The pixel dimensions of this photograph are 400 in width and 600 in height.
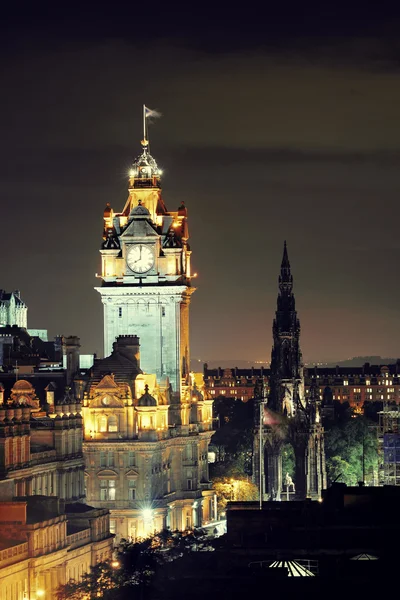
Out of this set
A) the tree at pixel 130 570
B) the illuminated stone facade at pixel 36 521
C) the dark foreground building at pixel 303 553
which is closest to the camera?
the dark foreground building at pixel 303 553

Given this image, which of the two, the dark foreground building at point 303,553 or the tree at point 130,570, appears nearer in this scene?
the dark foreground building at point 303,553

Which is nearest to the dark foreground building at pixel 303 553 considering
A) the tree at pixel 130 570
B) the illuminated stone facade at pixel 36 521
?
the tree at pixel 130 570

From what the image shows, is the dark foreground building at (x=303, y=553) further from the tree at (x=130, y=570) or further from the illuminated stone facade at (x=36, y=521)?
the illuminated stone facade at (x=36, y=521)

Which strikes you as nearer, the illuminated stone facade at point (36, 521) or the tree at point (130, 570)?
the tree at point (130, 570)

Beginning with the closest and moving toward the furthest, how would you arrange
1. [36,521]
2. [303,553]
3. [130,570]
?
[303,553] → [130,570] → [36,521]

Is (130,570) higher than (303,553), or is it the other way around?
(303,553)

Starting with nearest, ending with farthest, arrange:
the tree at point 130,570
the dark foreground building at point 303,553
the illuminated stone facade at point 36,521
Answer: the dark foreground building at point 303,553, the tree at point 130,570, the illuminated stone facade at point 36,521

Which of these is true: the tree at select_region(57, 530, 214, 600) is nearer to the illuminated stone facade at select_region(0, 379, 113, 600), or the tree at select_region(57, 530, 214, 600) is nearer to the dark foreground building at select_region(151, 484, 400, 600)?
the illuminated stone facade at select_region(0, 379, 113, 600)

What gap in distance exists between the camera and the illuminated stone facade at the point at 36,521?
168 meters

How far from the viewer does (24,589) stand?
167 m

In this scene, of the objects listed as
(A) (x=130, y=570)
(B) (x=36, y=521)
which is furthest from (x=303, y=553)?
(B) (x=36, y=521)

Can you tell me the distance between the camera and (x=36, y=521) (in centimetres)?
17212

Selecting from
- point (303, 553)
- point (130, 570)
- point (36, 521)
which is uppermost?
point (36, 521)

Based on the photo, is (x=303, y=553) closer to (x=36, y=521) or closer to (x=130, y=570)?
(x=130, y=570)
